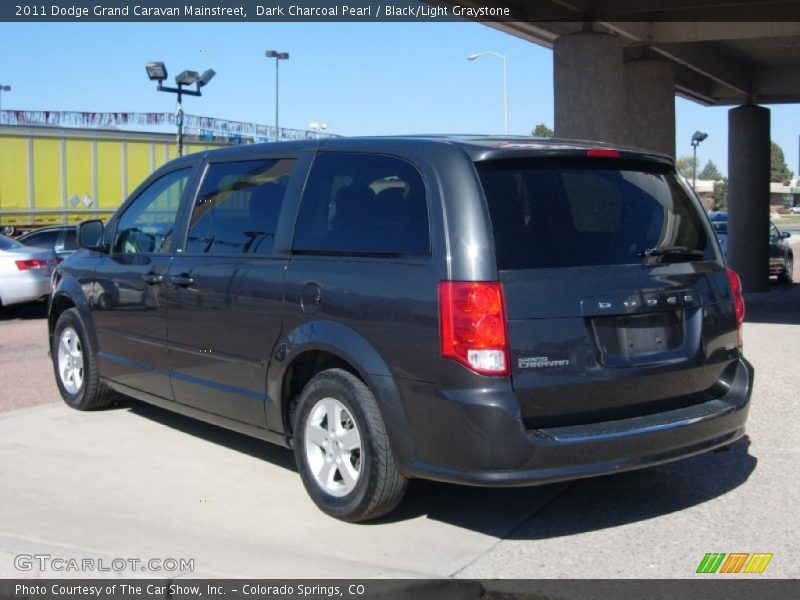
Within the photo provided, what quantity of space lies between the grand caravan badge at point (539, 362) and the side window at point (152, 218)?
117 inches

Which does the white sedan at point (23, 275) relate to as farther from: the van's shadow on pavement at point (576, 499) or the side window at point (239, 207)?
the van's shadow on pavement at point (576, 499)

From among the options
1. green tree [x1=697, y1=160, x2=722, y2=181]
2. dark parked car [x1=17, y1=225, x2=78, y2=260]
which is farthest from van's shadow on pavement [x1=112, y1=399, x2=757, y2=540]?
green tree [x1=697, y1=160, x2=722, y2=181]

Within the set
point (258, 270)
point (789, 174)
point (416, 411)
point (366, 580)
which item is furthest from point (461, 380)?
point (789, 174)

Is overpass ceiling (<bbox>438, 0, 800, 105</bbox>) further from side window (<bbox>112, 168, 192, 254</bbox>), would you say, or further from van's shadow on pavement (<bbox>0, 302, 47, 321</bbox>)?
van's shadow on pavement (<bbox>0, 302, 47, 321</bbox>)

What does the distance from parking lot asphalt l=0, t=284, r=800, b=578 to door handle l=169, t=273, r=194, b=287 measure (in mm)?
1114

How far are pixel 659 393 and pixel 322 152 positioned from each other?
2186 mm

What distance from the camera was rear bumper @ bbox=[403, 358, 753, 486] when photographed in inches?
173

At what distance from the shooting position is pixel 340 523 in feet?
16.8

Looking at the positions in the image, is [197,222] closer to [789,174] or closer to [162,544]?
[162,544]

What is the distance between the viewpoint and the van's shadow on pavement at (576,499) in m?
5.10

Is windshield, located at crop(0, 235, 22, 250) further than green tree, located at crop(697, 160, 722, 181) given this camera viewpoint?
No

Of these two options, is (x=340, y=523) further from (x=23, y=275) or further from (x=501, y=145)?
(x=23, y=275)


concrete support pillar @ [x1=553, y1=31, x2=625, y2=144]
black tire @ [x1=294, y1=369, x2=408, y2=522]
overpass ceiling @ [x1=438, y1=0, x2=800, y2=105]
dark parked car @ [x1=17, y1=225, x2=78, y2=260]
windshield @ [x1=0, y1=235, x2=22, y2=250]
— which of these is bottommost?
black tire @ [x1=294, y1=369, x2=408, y2=522]

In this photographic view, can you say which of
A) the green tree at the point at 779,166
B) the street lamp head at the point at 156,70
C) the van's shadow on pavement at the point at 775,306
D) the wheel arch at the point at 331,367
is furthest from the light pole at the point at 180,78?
the green tree at the point at 779,166
